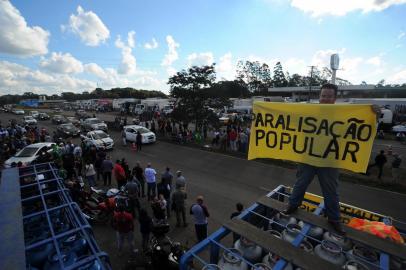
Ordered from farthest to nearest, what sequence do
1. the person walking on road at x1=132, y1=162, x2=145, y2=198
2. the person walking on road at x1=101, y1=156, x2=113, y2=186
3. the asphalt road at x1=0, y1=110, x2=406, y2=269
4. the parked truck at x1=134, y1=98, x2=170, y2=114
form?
1. the parked truck at x1=134, y1=98, x2=170, y2=114
2. the person walking on road at x1=101, y1=156, x2=113, y2=186
3. the person walking on road at x1=132, y1=162, x2=145, y2=198
4. the asphalt road at x1=0, y1=110, x2=406, y2=269

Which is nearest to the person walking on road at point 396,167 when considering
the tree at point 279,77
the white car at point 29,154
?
the white car at point 29,154

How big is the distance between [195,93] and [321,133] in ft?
66.1

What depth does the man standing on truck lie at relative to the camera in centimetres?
350

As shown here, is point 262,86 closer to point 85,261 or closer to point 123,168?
point 123,168

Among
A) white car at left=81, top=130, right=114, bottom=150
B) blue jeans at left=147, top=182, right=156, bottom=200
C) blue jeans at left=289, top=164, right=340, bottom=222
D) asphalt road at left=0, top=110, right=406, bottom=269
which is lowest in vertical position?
asphalt road at left=0, top=110, right=406, bottom=269

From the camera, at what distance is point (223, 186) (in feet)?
42.5

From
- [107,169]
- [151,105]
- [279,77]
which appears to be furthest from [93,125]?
[279,77]

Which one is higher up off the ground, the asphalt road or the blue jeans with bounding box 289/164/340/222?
the blue jeans with bounding box 289/164/340/222

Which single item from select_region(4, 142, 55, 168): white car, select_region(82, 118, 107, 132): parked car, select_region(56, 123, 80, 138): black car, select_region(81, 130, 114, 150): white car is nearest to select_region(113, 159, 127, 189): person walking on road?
select_region(4, 142, 55, 168): white car

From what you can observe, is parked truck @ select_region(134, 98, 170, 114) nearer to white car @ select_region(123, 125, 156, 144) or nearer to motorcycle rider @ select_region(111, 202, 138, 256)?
white car @ select_region(123, 125, 156, 144)

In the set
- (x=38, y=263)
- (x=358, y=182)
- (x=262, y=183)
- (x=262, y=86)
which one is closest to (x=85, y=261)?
(x=38, y=263)

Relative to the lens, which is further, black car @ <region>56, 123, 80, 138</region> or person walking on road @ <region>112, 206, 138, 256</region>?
black car @ <region>56, 123, 80, 138</region>

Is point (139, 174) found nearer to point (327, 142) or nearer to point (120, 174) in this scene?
point (120, 174)

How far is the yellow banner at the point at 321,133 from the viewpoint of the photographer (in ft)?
12.0
